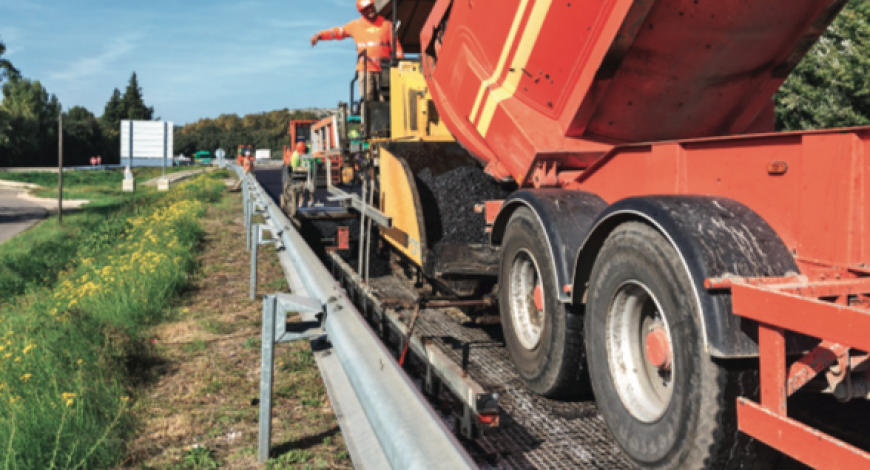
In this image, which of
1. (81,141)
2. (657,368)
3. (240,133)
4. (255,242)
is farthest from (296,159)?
(240,133)

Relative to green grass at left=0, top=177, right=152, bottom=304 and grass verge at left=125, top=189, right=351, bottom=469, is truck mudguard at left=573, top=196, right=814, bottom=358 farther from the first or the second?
green grass at left=0, top=177, right=152, bottom=304

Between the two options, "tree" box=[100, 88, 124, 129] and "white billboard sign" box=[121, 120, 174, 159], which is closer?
"white billboard sign" box=[121, 120, 174, 159]

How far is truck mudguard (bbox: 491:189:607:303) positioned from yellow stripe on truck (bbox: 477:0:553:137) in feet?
2.96

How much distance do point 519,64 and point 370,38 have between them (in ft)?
18.3

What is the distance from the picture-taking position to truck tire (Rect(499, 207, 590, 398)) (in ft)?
12.7

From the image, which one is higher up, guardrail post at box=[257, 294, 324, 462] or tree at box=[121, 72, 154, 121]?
tree at box=[121, 72, 154, 121]

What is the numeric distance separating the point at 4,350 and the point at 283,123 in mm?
110765

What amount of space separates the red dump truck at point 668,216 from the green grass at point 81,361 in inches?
92.2

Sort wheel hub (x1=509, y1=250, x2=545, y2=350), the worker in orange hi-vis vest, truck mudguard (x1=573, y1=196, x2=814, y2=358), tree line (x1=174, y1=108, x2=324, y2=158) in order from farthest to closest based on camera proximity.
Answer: tree line (x1=174, y1=108, x2=324, y2=158) → the worker in orange hi-vis vest → wheel hub (x1=509, y1=250, x2=545, y2=350) → truck mudguard (x1=573, y1=196, x2=814, y2=358)

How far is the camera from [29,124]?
2692 inches

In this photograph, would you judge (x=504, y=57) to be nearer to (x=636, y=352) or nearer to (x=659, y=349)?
(x=636, y=352)

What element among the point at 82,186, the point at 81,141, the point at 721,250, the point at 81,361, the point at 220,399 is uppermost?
the point at 81,141

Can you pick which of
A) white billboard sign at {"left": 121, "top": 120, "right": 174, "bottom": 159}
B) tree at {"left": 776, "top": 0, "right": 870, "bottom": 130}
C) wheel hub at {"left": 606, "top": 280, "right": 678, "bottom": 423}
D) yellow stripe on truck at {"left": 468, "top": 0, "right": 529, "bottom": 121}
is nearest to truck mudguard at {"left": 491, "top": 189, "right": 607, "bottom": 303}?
wheel hub at {"left": 606, "top": 280, "right": 678, "bottom": 423}

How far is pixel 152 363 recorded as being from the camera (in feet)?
17.0
